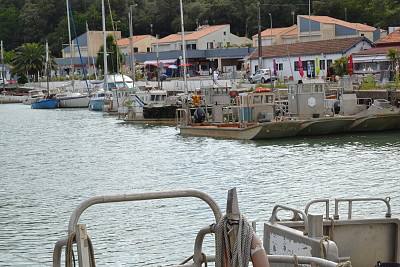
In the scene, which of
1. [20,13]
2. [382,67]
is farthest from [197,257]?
[20,13]

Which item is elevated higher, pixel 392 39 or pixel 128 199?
pixel 392 39

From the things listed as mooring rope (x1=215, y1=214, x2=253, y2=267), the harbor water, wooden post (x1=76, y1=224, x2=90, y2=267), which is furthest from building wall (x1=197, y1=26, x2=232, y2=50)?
mooring rope (x1=215, y1=214, x2=253, y2=267)

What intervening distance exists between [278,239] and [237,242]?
4577 mm

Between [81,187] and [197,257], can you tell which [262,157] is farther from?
[197,257]

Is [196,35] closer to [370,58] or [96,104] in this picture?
[96,104]

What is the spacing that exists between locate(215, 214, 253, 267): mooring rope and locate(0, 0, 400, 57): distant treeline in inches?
3394

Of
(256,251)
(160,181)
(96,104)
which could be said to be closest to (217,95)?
(160,181)

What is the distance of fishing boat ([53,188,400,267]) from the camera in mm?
5691

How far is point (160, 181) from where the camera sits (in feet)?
81.4

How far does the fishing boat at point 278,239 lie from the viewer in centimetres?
569

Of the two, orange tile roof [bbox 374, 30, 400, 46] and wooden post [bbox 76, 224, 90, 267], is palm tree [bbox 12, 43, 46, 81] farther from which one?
wooden post [bbox 76, 224, 90, 267]

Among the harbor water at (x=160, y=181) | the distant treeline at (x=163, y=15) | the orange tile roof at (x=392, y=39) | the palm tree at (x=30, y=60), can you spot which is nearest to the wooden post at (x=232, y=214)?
the harbor water at (x=160, y=181)

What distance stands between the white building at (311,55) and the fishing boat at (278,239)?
5212cm

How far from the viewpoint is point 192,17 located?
419ft
